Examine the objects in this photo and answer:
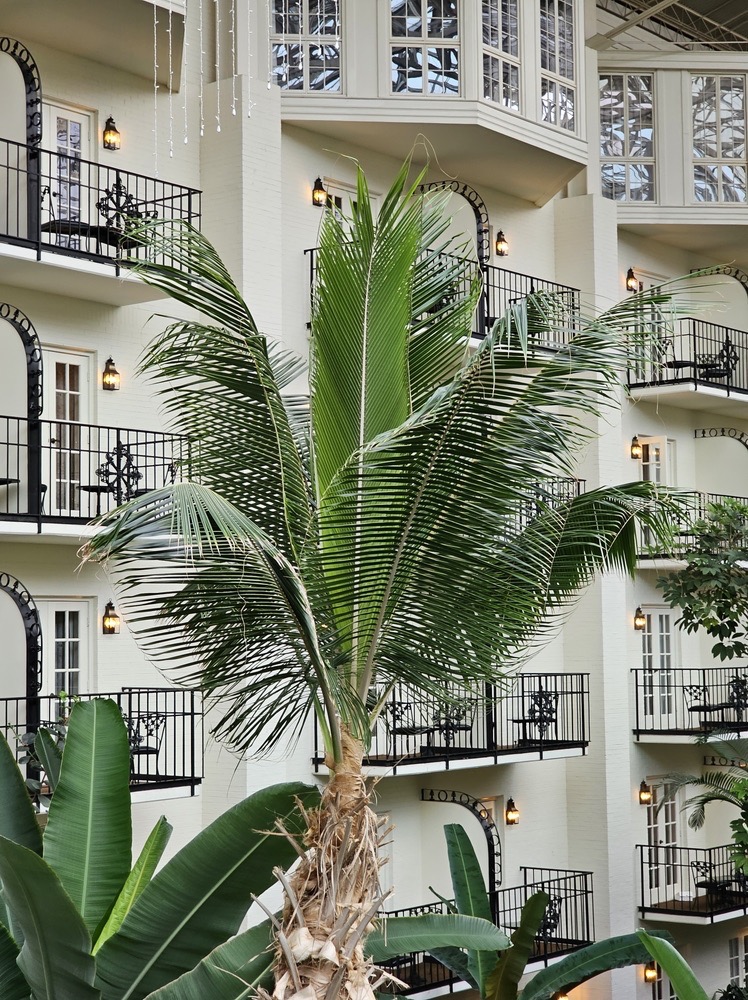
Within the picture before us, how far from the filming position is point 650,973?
69.6ft

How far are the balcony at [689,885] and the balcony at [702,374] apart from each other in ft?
23.8

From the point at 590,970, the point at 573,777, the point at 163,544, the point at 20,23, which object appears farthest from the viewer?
the point at 573,777

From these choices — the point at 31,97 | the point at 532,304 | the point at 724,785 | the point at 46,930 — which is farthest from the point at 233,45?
the point at 724,785

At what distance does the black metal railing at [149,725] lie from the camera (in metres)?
13.7

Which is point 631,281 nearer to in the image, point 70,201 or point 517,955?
point 70,201

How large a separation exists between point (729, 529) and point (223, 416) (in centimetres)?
1203

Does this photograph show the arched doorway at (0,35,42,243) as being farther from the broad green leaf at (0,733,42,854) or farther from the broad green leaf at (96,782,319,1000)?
the broad green leaf at (96,782,319,1000)

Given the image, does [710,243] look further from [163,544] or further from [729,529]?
[163,544]

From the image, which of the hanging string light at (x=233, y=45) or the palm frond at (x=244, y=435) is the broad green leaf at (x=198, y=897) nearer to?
the palm frond at (x=244, y=435)

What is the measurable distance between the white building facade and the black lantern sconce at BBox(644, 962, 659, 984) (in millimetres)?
235

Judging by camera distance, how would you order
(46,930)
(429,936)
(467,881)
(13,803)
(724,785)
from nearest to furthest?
(46,930)
(13,803)
(429,936)
(467,881)
(724,785)

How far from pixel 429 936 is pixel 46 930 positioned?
255cm

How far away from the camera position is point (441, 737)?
1864cm

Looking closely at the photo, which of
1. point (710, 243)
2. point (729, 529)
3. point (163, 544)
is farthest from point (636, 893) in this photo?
point (163, 544)
